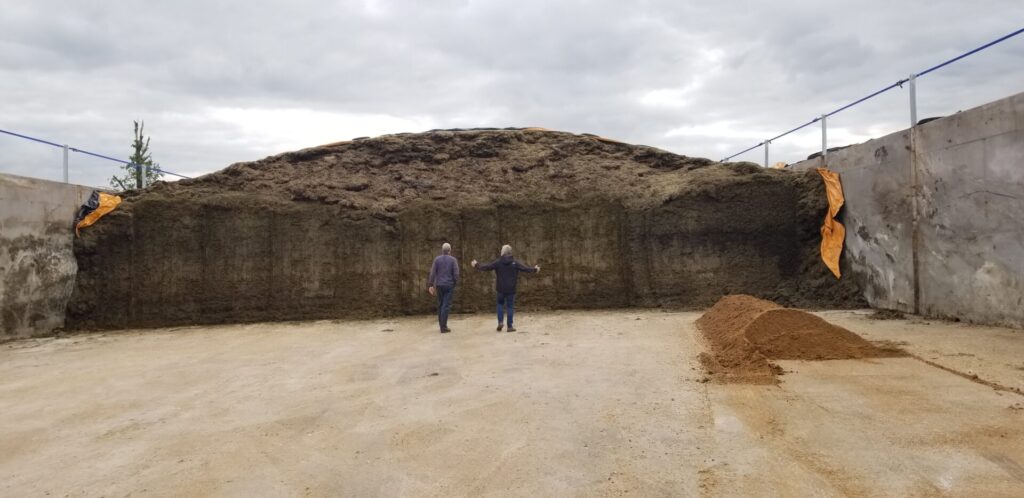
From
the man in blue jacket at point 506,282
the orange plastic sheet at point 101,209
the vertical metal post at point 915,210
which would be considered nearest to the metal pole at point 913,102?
the vertical metal post at point 915,210

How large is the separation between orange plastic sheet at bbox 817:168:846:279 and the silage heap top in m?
1.38

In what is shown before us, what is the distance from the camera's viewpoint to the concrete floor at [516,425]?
12.6 ft

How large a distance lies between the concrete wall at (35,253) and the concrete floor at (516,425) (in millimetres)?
3498

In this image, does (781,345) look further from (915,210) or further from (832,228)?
(832,228)

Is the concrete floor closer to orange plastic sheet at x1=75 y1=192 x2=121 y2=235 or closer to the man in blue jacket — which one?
the man in blue jacket

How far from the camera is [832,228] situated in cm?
1321

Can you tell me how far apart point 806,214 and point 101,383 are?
530 inches

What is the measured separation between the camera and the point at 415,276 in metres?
14.1

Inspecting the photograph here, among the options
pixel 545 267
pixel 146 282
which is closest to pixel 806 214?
pixel 545 267

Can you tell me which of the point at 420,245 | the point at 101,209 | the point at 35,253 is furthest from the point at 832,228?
the point at 35,253

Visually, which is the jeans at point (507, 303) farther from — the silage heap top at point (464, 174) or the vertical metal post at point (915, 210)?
the vertical metal post at point (915, 210)

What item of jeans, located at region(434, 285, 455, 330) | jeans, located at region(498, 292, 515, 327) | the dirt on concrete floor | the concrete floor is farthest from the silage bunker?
the dirt on concrete floor

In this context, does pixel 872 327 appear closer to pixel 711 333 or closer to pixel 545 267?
pixel 711 333

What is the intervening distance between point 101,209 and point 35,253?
5.70ft
